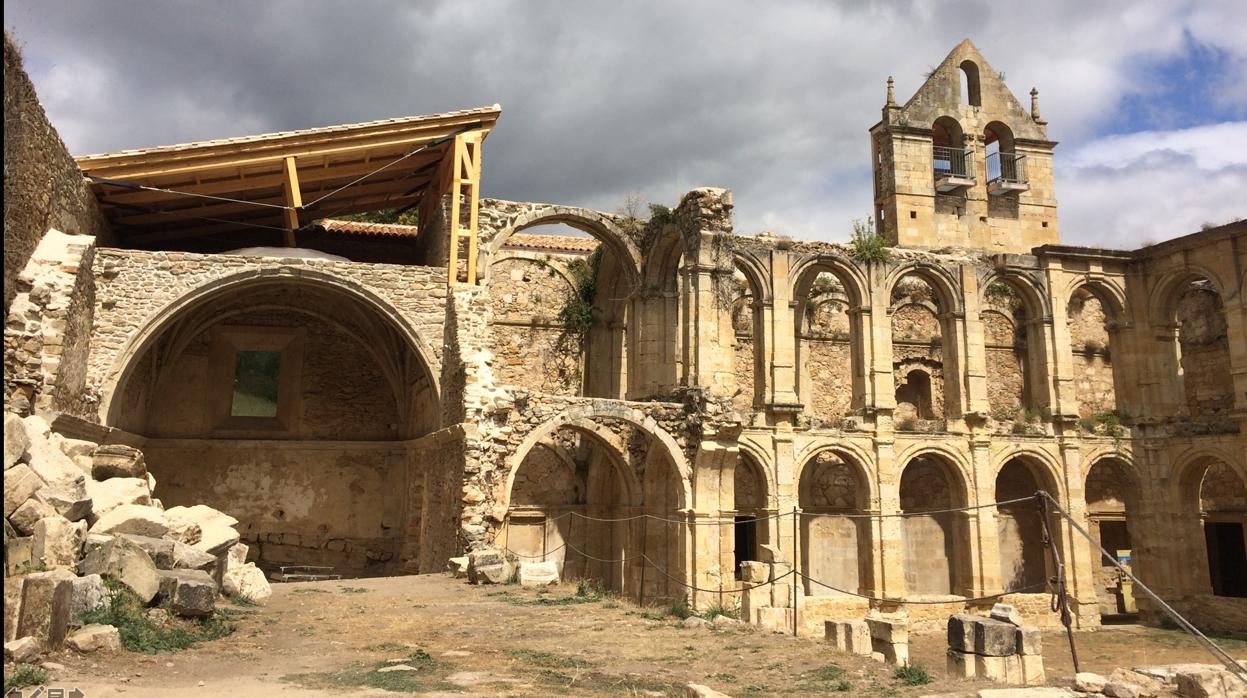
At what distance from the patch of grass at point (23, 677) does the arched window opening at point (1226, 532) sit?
2626cm

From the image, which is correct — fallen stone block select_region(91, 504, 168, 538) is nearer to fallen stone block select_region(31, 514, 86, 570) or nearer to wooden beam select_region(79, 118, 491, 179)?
fallen stone block select_region(31, 514, 86, 570)

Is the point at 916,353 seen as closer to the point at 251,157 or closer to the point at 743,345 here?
the point at 743,345

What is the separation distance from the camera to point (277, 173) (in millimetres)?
16578

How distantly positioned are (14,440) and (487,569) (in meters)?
6.61

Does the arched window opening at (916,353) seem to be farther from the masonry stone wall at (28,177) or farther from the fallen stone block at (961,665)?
the masonry stone wall at (28,177)

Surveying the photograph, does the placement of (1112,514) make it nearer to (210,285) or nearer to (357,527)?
(357,527)

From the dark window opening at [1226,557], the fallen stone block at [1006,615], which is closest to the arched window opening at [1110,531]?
the dark window opening at [1226,557]

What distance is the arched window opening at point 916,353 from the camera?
26250 mm

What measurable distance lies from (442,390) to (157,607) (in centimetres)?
832

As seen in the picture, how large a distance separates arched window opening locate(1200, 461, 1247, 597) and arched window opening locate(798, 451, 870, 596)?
9293mm

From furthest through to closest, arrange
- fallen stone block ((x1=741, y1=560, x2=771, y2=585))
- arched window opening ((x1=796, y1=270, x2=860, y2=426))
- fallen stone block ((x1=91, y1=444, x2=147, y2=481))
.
→ arched window opening ((x1=796, y1=270, x2=860, y2=426)) < fallen stone block ((x1=741, y1=560, x2=771, y2=585)) < fallen stone block ((x1=91, y1=444, x2=147, y2=481))

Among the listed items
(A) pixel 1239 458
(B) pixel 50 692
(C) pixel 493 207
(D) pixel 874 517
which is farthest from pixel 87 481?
(A) pixel 1239 458

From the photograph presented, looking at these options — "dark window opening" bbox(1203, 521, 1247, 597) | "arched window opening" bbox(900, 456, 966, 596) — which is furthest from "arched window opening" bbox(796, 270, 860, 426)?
"dark window opening" bbox(1203, 521, 1247, 597)

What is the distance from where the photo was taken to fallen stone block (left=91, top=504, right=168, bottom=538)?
29.4ft
